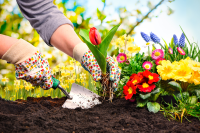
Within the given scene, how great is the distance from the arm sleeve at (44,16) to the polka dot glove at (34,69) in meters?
0.20

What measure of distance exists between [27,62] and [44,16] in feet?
1.47

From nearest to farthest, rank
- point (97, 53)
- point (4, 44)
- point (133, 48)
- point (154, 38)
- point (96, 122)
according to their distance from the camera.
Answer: point (96, 122), point (97, 53), point (4, 44), point (154, 38), point (133, 48)

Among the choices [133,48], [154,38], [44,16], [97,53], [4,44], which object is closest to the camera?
[97,53]

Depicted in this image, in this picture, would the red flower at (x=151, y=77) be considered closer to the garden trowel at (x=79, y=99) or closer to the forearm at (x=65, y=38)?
the garden trowel at (x=79, y=99)

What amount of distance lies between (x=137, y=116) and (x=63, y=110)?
0.58 metres

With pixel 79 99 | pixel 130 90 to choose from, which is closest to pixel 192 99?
pixel 130 90

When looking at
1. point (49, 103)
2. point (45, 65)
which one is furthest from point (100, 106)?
point (45, 65)

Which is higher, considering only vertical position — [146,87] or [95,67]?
[95,67]

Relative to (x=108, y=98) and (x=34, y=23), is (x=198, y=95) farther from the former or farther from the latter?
(x=34, y=23)

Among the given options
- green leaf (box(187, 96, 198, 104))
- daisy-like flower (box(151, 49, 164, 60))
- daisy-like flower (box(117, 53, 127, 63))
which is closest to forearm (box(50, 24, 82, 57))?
daisy-like flower (box(117, 53, 127, 63))

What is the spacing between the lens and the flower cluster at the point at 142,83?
138 centimetres

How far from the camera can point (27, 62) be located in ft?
4.86

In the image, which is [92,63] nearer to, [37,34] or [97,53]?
[97,53]

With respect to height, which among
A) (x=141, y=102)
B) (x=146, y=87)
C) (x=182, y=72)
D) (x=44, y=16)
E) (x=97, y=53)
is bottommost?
(x=141, y=102)
